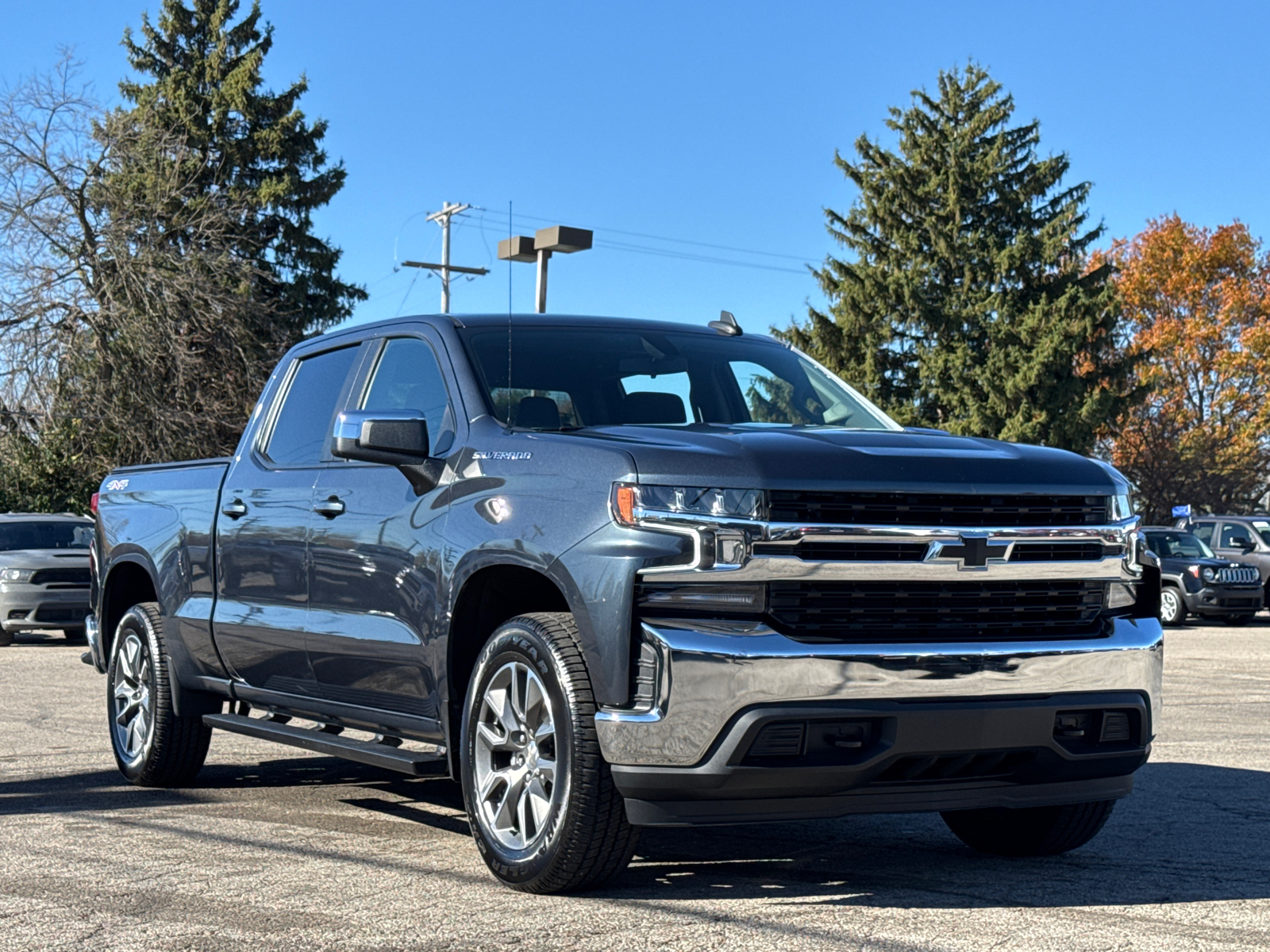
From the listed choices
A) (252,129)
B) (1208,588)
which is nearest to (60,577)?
(1208,588)

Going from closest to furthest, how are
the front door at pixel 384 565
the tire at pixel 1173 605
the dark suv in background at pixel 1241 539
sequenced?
the front door at pixel 384 565 → the tire at pixel 1173 605 → the dark suv in background at pixel 1241 539

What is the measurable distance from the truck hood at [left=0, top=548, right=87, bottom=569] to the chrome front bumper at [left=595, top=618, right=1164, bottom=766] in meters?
15.8

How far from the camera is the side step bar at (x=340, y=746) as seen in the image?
5.58 m

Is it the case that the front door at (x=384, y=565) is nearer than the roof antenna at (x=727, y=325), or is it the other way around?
the front door at (x=384, y=565)

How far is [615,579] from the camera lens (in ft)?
15.5

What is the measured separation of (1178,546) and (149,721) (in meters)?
23.2

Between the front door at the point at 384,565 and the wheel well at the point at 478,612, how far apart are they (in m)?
→ 0.08

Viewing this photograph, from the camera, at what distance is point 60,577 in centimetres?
1900

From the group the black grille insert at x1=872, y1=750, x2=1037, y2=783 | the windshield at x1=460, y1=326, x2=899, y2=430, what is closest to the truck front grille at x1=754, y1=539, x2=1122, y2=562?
the black grille insert at x1=872, y1=750, x2=1037, y2=783

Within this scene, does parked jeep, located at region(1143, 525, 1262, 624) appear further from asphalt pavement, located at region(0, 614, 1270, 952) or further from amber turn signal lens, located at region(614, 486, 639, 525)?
amber turn signal lens, located at region(614, 486, 639, 525)

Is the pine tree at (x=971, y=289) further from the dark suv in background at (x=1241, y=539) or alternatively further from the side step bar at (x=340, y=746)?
the side step bar at (x=340, y=746)

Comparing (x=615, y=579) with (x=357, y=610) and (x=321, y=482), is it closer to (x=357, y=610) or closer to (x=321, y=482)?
(x=357, y=610)

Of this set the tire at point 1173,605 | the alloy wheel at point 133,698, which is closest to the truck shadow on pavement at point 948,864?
the alloy wheel at point 133,698

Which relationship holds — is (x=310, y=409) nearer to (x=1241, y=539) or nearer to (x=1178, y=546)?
(x=1178, y=546)
